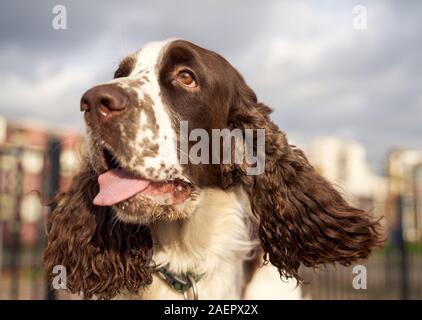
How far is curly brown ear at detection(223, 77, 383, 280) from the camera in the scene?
3203 millimetres

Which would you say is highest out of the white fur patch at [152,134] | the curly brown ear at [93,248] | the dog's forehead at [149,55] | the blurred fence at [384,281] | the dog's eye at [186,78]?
the dog's forehead at [149,55]

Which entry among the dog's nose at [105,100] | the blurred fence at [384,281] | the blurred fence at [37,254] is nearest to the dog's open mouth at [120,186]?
the dog's nose at [105,100]

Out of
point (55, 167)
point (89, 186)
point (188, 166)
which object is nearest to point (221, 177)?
point (188, 166)

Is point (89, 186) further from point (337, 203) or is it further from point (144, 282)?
point (337, 203)

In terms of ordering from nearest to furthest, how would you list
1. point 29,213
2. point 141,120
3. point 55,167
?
point 141,120, point 55,167, point 29,213

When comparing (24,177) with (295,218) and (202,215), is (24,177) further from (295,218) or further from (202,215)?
(295,218)

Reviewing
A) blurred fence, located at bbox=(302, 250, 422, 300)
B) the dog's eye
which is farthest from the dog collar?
blurred fence, located at bbox=(302, 250, 422, 300)

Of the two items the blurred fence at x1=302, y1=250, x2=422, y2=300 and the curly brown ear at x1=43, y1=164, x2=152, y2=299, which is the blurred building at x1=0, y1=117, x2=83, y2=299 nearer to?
the curly brown ear at x1=43, y1=164, x2=152, y2=299

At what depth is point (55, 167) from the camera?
5828 mm

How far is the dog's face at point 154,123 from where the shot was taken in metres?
2.58

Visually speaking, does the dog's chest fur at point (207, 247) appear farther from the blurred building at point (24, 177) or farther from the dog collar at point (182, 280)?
the blurred building at point (24, 177)

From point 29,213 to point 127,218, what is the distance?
5.07 metres

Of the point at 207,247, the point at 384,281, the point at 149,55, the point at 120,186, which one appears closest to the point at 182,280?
the point at 207,247

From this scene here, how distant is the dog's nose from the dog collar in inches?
40.1
